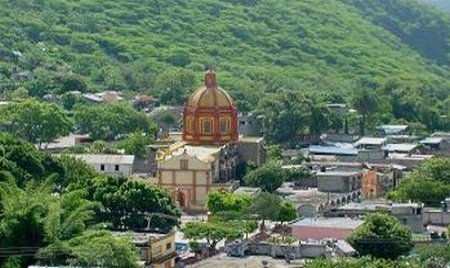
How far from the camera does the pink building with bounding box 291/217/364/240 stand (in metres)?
50.9

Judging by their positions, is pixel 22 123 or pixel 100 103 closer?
pixel 22 123

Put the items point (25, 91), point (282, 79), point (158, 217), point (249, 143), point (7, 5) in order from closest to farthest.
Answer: point (158, 217), point (249, 143), point (25, 91), point (282, 79), point (7, 5)

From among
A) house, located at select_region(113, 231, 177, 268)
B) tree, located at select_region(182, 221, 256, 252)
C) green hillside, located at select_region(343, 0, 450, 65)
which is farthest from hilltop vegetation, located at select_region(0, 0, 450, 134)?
house, located at select_region(113, 231, 177, 268)

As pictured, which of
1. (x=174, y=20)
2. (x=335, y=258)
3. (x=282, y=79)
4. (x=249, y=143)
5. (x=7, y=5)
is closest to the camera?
(x=335, y=258)

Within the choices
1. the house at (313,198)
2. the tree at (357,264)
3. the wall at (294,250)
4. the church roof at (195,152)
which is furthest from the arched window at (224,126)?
the tree at (357,264)

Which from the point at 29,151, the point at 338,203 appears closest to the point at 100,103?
the point at 338,203

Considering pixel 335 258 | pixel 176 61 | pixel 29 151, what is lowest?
pixel 335 258

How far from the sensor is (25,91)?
310 ft

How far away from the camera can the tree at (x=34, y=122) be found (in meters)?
75.6

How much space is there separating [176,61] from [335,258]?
3200 inches

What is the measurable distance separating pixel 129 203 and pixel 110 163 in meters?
19.1

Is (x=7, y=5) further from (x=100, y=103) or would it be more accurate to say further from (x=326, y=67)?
(x=100, y=103)

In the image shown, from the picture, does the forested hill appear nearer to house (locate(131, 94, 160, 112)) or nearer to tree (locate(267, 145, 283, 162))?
house (locate(131, 94, 160, 112))

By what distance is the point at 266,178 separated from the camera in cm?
6372
